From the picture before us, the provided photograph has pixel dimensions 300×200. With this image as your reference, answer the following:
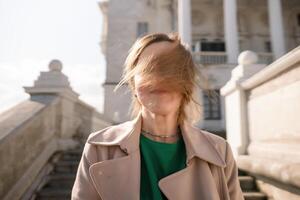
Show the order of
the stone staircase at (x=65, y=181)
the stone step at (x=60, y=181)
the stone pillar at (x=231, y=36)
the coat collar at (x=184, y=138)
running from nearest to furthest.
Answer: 1. the coat collar at (x=184, y=138)
2. the stone staircase at (x=65, y=181)
3. the stone step at (x=60, y=181)
4. the stone pillar at (x=231, y=36)

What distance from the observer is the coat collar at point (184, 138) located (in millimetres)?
1461

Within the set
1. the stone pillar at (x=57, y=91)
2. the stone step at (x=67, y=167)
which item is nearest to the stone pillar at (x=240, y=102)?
the stone step at (x=67, y=167)

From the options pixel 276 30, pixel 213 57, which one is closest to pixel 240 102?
pixel 213 57

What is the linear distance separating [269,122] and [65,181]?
330cm

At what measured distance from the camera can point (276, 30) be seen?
19.9m

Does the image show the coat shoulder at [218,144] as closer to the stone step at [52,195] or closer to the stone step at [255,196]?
the stone step at [255,196]

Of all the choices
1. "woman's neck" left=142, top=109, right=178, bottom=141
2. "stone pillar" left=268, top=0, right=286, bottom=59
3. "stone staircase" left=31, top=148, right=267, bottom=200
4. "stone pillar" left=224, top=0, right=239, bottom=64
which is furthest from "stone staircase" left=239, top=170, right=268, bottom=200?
"stone pillar" left=268, top=0, right=286, bottom=59

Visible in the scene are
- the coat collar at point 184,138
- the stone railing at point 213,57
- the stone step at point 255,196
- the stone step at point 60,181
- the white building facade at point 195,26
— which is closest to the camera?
the coat collar at point 184,138

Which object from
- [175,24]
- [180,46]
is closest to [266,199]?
[180,46]

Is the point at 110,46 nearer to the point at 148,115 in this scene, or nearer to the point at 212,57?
the point at 212,57

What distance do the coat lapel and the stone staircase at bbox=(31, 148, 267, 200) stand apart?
300 cm

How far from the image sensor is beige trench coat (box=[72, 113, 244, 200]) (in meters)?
1.39

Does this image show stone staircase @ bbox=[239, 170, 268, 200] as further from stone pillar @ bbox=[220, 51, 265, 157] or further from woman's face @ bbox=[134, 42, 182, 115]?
woman's face @ bbox=[134, 42, 182, 115]

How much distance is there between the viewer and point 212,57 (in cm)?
1947
